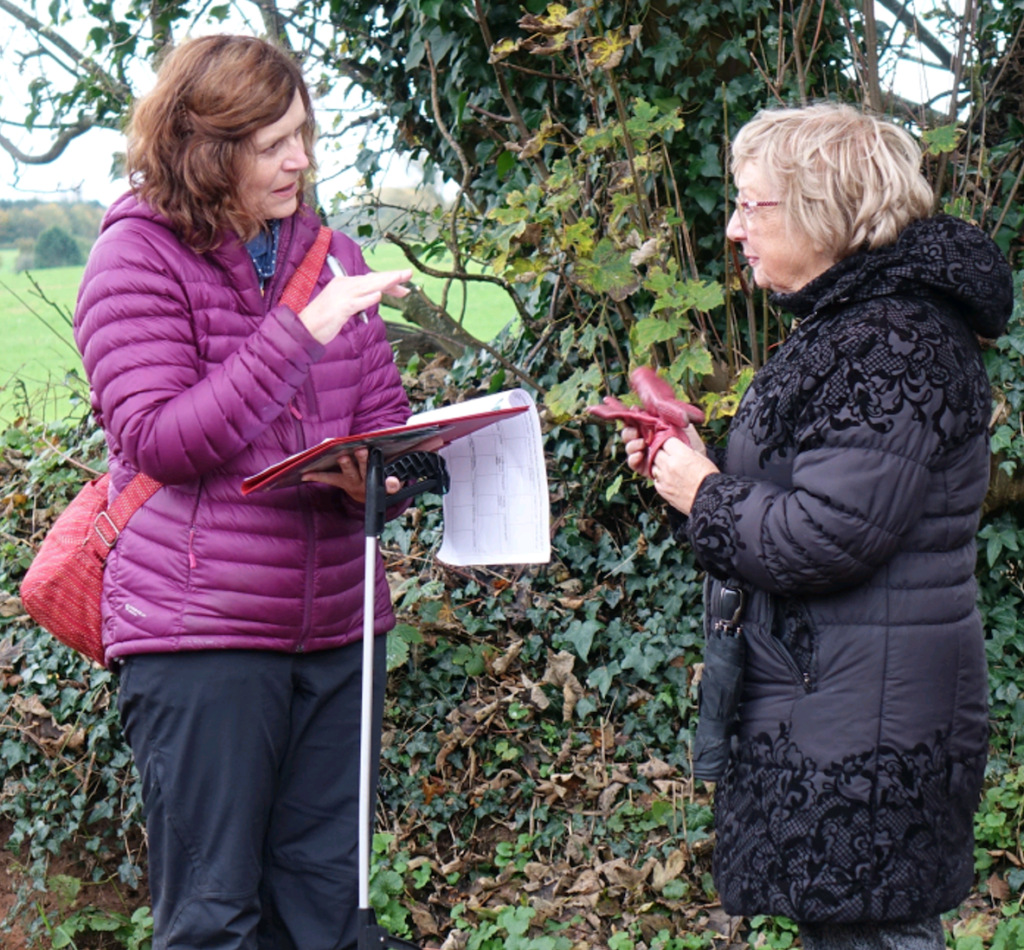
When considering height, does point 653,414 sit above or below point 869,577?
above

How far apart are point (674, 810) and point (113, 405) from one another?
238 centimetres

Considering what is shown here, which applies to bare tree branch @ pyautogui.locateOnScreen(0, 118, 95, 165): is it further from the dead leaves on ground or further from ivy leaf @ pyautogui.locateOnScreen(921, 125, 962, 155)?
ivy leaf @ pyautogui.locateOnScreen(921, 125, 962, 155)

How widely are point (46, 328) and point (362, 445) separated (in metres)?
4.57

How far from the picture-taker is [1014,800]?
11.4 ft

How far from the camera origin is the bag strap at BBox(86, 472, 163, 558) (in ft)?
7.18

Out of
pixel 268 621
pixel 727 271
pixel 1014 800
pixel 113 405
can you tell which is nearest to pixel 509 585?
pixel 727 271

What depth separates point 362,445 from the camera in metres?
2.08

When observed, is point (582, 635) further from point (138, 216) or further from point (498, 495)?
point (138, 216)

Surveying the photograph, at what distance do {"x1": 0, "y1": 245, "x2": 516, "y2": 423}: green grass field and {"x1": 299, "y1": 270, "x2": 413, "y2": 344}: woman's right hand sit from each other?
3118 millimetres

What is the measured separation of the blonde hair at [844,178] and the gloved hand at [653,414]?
44cm

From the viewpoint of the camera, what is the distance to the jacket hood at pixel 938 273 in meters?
1.90

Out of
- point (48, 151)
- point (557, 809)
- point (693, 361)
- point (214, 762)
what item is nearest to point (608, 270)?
point (693, 361)

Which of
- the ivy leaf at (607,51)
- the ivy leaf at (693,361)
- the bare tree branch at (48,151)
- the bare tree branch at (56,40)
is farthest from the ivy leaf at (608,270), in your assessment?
the bare tree branch at (48,151)

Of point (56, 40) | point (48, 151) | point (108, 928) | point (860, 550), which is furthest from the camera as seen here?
point (48, 151)
